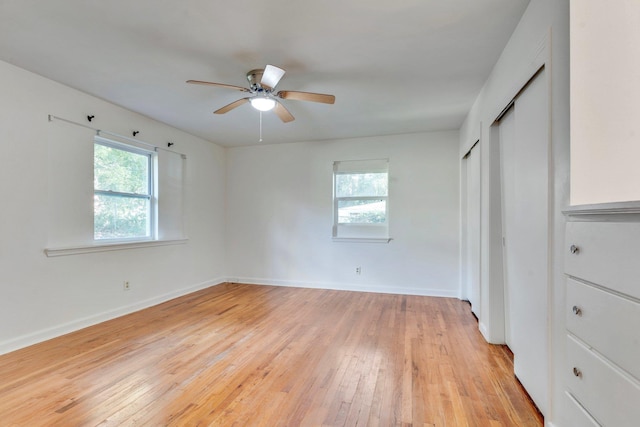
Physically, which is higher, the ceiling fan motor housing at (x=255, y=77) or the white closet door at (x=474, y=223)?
the ceiling fan motor housing at (x=255, y=77)

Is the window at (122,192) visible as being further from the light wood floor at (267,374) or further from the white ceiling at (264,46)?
the light wood floor at (267,374)

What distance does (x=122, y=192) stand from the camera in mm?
3619

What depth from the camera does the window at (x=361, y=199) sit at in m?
4.79

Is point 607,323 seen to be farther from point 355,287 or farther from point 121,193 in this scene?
point 121,193

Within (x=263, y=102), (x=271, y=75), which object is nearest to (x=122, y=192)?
(x=263, y=102)

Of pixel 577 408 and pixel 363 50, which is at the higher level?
pixel 363 50

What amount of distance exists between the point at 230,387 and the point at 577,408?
1896mm

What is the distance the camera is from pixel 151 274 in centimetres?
395

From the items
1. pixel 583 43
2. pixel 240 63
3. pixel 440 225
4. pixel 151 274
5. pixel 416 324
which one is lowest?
pixel 416 324

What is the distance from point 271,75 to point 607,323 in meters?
2.34

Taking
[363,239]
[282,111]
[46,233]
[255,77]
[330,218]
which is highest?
[255,77]

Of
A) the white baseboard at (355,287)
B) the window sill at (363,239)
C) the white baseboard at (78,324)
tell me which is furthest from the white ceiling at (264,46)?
the white baseboard at (355,287)

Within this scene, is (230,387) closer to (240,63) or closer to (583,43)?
(240,63)

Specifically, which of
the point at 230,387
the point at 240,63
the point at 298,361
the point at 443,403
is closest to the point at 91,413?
the point at 230,387
